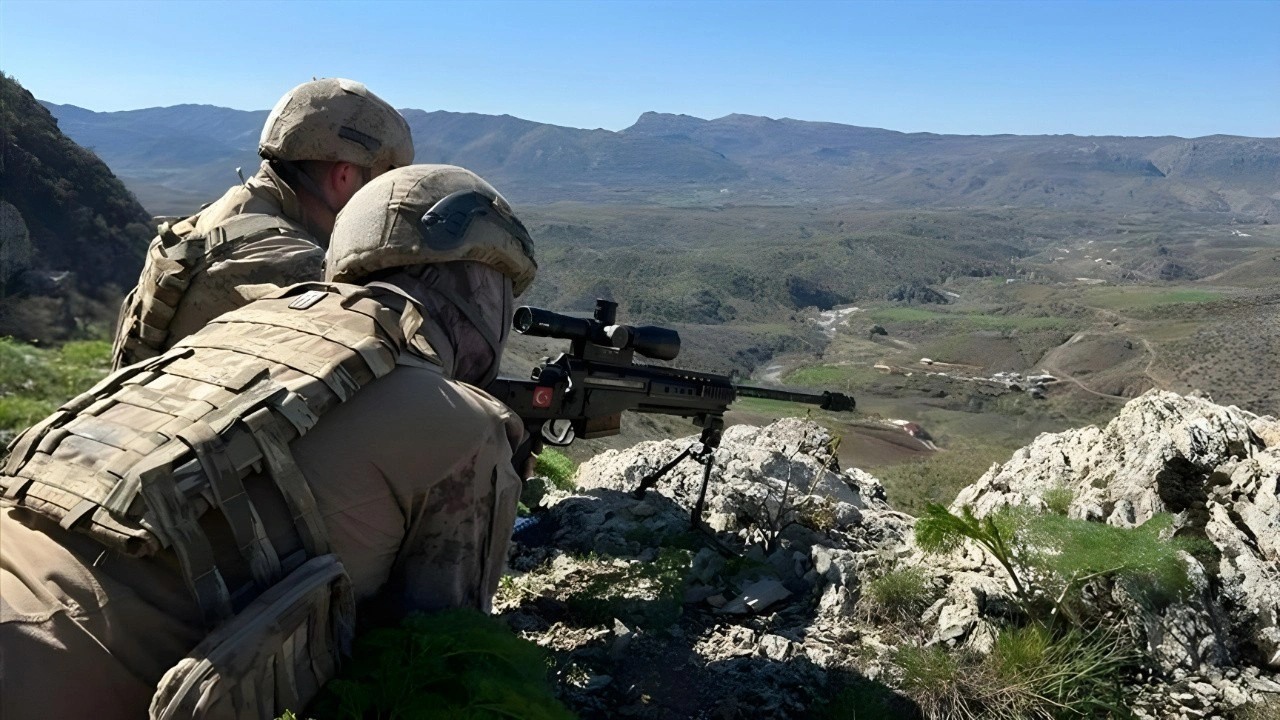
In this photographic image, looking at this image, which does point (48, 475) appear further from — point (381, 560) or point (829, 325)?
point (829, 325)

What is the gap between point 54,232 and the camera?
10.1 m

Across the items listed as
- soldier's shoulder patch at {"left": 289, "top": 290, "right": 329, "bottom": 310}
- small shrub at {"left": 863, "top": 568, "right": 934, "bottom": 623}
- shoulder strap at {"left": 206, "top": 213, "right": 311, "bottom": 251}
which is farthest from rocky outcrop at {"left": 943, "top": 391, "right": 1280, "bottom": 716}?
shoulder strap at {"left": 206, "top": 213, "right": 311, "bottom": 251}

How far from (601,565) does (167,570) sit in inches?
136

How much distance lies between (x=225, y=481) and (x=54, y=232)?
9.58m

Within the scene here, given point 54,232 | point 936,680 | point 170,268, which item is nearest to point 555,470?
point 170,268

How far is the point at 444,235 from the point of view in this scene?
3.08 metres

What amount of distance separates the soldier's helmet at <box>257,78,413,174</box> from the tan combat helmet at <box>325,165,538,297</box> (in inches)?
77.7

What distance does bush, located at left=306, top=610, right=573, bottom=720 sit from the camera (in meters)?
2.37

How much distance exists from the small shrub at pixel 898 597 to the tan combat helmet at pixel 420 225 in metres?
2.83

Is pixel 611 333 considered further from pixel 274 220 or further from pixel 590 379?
pixel 274 220

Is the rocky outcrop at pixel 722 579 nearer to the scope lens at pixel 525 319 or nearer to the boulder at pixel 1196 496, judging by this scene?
the boulder at pixel 1196 496

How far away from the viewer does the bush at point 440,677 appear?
7.77 ft

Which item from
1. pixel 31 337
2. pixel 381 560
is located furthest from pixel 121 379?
pixel 31 337

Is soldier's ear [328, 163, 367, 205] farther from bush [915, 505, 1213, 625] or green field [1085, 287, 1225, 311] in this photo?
green field [1085, 287, 1225, 311]
